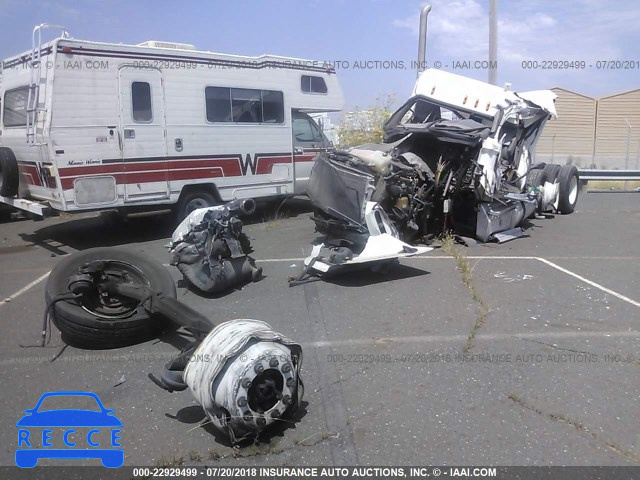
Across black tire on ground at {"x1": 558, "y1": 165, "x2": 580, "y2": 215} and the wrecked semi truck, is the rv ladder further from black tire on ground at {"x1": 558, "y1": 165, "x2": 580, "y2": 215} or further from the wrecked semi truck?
black tire on ground at {"x1": 558, "y1": 165, "x2": 580, "y2": 215}

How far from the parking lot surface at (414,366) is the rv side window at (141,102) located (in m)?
2.69

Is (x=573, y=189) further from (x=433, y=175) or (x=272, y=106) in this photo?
(x=272, y=106)

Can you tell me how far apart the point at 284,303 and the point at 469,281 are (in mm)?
2305

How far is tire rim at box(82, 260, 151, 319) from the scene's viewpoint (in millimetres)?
4781

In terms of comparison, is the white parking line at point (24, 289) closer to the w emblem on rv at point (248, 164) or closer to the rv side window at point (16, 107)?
the rv side window at point (16, 107)

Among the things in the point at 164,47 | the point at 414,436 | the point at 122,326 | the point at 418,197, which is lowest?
the point at 414,436

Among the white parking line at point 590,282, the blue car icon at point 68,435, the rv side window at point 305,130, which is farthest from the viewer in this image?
the rv side window at point 305,130

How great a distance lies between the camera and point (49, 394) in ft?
13.1

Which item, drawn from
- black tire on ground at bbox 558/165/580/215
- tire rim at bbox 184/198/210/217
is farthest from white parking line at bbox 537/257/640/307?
tire rim at bbox 184/198/210/217

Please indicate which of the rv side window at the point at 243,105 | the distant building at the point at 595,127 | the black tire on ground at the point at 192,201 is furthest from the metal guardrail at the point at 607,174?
the black tire on ground at the point at 192,201

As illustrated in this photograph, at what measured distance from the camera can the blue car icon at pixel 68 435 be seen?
3.26 meters

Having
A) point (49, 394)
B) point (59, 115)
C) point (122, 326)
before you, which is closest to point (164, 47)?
point (59, 115)

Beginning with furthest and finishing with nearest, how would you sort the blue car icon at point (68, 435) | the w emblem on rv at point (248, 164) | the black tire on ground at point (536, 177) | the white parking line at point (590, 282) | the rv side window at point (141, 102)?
1. the black tire on ground at point (536, 177)
2. the w emblem on rv at point (248, 164)
3. the rv side window at point (141, 102)
4. the white parking line at point (590, 282)
5. the blue car icon at point (68, 435)

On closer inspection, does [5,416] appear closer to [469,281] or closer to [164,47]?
[469,281]
